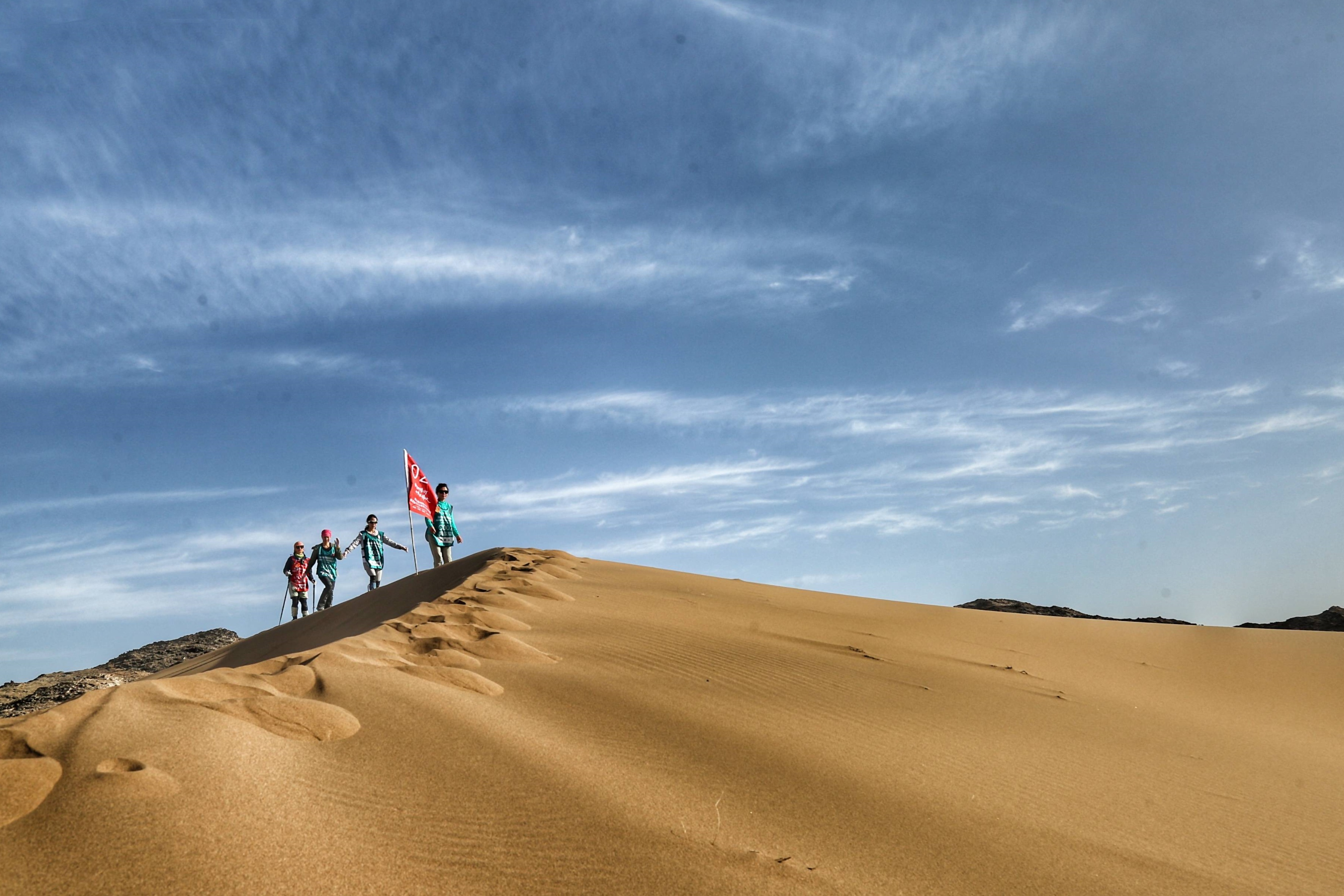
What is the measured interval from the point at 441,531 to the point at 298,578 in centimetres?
310

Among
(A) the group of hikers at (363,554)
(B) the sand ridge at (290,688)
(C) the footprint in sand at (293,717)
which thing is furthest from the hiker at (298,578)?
(C) the footprint in sand at (293,717)

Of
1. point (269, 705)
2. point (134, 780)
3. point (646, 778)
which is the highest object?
point (269, 705)

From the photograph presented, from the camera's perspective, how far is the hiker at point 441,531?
14023mm

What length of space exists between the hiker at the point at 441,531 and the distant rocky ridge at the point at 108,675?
12.1ft

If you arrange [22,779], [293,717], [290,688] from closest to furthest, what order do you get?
1. [22,779]
2. [293,717]
3. [290,688]

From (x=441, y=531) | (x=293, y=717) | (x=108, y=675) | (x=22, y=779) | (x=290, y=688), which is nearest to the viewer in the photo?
(x=22, y=779)

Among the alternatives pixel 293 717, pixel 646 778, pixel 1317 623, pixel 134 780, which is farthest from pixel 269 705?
pixel 1317 623

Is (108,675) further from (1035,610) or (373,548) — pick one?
(1035,610)

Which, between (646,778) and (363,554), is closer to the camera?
(646,778)

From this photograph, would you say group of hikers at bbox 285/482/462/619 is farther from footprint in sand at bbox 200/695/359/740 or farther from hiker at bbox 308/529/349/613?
footprint in sand at bbox 200/695/359/740

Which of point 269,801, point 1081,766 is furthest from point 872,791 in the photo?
→ point 269,801

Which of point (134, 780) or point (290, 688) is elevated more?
point (290, 688)

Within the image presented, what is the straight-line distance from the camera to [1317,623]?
1125 centimetres

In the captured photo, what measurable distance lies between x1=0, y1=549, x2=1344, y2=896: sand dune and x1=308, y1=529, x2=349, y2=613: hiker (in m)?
9.53
